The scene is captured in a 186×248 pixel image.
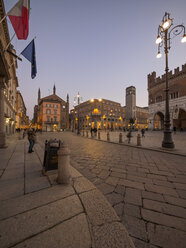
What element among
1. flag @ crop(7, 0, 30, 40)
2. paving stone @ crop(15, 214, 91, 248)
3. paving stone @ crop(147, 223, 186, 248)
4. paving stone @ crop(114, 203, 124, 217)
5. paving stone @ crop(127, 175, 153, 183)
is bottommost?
paving stone @ crop(127, 175, 153, 183)

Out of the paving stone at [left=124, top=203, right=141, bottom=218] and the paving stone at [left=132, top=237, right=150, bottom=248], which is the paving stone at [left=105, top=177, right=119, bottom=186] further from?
the paving stone at [left=132, top=237, right=150, bottom=248]

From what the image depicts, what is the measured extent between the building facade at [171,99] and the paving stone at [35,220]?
24288 mm

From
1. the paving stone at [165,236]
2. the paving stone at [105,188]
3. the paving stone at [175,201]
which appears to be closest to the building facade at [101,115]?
the paving stone at [105,188]

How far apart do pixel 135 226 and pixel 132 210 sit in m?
0.31

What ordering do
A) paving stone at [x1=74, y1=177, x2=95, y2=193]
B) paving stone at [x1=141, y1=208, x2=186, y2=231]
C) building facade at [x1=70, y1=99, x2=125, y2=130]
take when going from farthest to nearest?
building facade at [x1=70, y1=99, x2=125, y2=130] < paving stone at [x1=74, y1=177, x2=95, y2=193] < paving stone at [x1=141, y1=208, x2=186, y2=231]

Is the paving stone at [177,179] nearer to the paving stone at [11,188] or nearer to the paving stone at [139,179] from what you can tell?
the paving stone at [139,179]

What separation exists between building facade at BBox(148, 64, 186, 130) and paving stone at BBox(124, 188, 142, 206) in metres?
22.9

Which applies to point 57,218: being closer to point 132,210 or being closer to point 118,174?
point 132,210

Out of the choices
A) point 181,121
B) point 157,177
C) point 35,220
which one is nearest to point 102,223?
point 35,220

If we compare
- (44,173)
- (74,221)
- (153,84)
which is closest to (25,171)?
(44,173)

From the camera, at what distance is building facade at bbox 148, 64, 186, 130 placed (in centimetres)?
2322

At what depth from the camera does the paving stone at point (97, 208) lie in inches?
59.1

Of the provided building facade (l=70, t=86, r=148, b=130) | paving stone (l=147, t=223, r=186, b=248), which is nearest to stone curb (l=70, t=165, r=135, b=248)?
paving stone (l=147, t=223, r=186, b=248)

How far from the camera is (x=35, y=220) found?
1.43 metres
